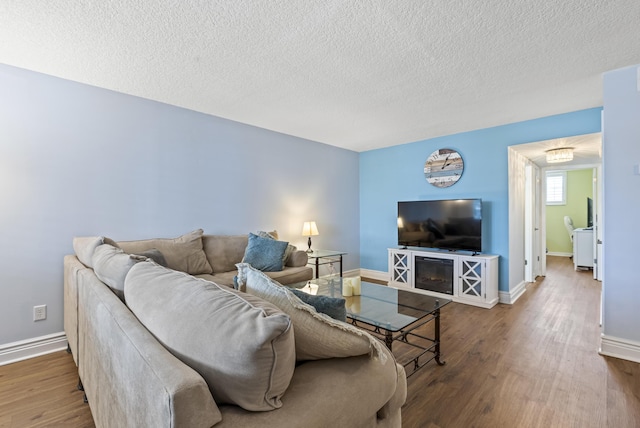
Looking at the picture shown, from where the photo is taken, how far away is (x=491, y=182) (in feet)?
13.2

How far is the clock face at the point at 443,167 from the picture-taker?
432 cm

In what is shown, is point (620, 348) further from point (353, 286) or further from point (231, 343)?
point (231, 343)

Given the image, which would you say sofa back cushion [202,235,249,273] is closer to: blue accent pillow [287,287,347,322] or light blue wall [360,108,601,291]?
blue accent pillow [287,287,347,322]

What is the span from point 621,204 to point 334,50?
103 inches

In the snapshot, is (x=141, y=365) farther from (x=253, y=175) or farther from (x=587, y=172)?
(x=587, y=172)

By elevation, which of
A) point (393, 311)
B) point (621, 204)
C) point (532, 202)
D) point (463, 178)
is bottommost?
point (393, 311)

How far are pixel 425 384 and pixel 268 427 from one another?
5.56ft

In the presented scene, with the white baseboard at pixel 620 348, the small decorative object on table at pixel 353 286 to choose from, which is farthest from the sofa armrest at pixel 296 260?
the white baseboard at pixel 620 348

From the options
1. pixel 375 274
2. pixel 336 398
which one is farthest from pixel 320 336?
pixel 375 274

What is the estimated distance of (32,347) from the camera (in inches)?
97.3

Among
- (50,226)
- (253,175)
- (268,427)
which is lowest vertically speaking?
(268,427)

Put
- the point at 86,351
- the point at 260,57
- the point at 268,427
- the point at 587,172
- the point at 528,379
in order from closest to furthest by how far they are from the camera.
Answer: the point at 268,427
the point at 86,351
the point at 528,379
the point at 260,57
the point at 587,172

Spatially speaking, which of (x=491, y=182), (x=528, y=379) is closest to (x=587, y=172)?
(x=491, y=182)

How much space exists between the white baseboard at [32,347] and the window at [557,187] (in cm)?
980
